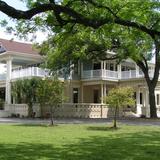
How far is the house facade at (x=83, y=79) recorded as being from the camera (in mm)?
47375

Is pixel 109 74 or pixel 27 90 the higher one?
pixel 109 74

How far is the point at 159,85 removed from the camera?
173 feet

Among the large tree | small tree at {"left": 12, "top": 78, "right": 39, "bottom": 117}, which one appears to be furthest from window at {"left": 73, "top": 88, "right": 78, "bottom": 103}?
the large tree

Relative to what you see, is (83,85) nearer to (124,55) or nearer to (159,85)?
(159,85)

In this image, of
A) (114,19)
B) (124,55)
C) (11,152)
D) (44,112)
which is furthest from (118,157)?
(44,112)

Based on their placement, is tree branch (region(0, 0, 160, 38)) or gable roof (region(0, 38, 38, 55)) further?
gable roof (region(0, 38, 38, 55))

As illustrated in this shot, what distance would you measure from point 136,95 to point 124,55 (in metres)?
13.6

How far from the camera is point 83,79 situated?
170 ft

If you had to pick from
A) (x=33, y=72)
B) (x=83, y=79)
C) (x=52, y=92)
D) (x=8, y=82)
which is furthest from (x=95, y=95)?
(x=52, y=92)

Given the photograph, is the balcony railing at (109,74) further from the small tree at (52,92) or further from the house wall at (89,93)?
the small tree at (52,92)

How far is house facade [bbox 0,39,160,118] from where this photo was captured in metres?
47.4

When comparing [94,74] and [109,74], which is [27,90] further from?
[109,74]

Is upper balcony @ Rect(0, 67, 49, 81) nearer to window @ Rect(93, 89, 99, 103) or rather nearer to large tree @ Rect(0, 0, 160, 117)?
window @ Rect(93, 89, 99, 103)

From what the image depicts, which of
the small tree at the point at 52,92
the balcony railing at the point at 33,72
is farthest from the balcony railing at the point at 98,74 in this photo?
the small tree at the point at 52,92
